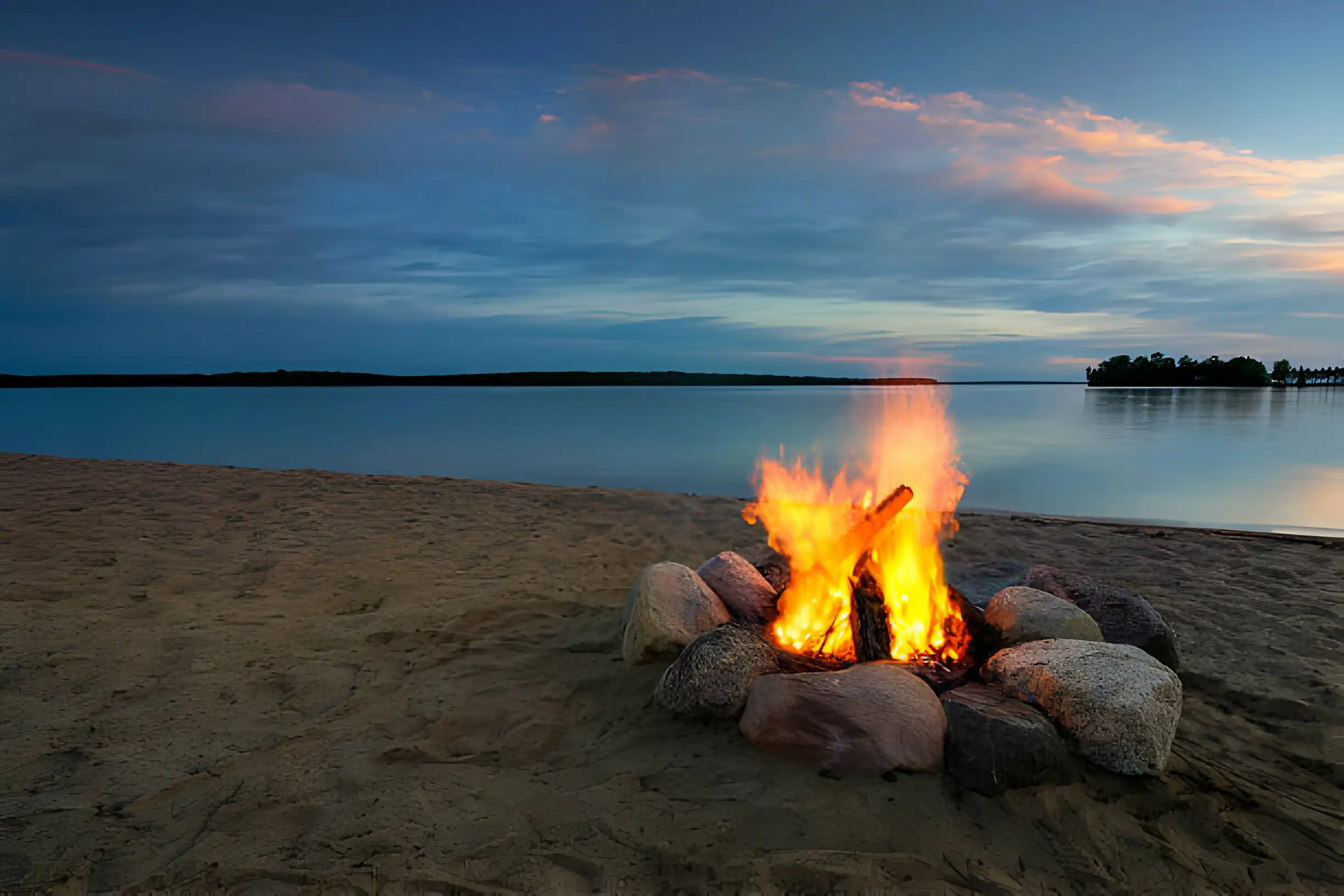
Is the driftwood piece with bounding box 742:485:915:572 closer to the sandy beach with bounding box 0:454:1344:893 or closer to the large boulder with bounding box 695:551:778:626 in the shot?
the large boulder with bounding box 695:551:778:626

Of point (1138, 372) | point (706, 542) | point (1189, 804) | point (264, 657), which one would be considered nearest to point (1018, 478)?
point (706, 542)

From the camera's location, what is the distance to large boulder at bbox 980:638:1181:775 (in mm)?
3934

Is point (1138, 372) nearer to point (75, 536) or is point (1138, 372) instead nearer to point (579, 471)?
point (579, 471)

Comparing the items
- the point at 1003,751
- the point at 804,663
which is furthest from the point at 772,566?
the point at 1003,751

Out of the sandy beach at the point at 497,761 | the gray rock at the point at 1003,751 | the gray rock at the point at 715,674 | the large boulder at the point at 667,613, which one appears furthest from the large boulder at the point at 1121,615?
the large boulder at the point at 667,613

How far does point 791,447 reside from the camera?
112 ft

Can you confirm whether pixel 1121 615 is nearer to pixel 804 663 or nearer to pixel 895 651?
pixel 895 651

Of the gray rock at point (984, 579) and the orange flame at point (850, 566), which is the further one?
the gray rock at point (984, 579)

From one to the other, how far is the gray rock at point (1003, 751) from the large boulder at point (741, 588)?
2095 millimetres

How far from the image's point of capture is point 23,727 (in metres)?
4.36

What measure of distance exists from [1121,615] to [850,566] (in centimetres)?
214

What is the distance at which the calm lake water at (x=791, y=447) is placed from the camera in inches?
763

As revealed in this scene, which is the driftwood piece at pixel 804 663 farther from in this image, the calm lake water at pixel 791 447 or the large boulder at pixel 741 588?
the calm lake water at pixel 791 447

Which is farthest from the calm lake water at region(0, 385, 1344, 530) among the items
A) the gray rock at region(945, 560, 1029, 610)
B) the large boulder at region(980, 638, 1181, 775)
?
the large boulder at region(980, 638, 1181, 775)
